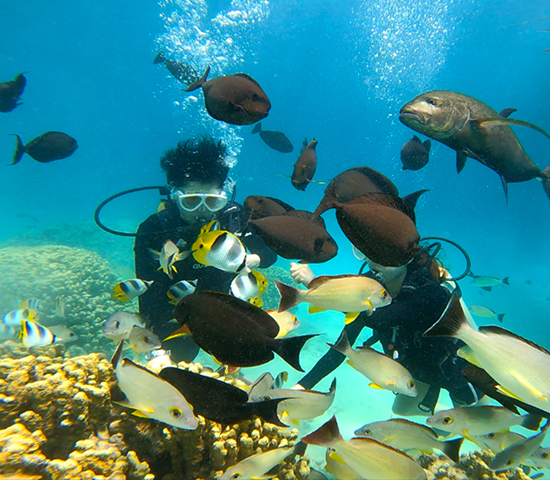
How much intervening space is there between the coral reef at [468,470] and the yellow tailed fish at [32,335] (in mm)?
4271

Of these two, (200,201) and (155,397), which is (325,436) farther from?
(200,201)

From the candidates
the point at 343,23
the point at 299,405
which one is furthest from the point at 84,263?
the point at 343,23

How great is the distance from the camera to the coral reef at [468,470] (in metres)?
2.64

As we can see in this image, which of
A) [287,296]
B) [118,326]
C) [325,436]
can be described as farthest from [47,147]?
[325,436]

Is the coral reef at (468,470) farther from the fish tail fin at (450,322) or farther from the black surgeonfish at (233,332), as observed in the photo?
the black surgeonfish at (233,332)

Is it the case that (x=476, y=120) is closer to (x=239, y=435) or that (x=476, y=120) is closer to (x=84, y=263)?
(x=239, y=435)

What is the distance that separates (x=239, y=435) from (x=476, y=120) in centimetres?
290

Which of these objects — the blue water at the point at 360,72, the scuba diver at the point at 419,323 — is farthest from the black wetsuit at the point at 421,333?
the blue water at the point at 360,72

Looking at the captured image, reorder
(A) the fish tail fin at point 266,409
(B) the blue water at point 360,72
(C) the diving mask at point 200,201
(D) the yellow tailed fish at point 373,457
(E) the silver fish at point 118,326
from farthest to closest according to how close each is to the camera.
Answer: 1. (B) the blue water at point 360,72
2. (C) the diving mask at point 200,201
3. (E) the silver fish at point 118,326
4. (D) the yellow tailed fish at point 373,457
5. (A) the fish tail fin at point 266,409

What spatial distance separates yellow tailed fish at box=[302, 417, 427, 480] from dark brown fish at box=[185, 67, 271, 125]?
88.4 inches

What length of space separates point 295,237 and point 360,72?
3488 cm

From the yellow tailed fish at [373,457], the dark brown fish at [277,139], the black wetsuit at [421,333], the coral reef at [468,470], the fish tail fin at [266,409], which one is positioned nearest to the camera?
the fish tail fin at [266,409]

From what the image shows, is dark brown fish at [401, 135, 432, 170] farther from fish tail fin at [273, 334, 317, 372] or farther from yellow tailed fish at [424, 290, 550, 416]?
fish tail fin at [273, 334, 317, 372]

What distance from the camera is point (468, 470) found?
2.74 meters
